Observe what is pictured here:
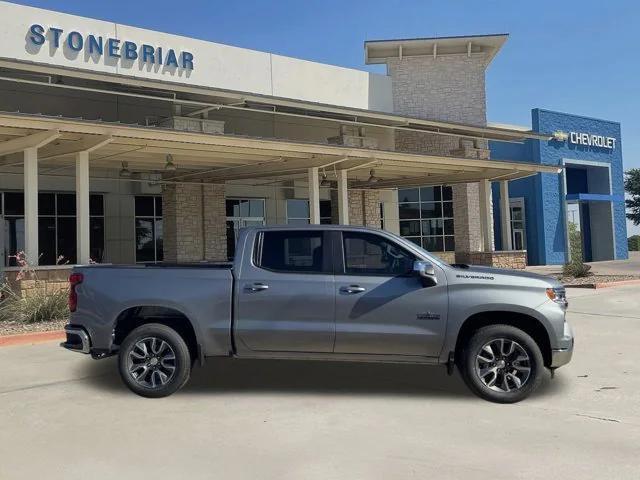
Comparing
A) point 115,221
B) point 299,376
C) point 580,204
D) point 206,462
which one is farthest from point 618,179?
point 206,462

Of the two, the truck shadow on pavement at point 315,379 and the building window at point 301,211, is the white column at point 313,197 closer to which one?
the building window at point 301,211

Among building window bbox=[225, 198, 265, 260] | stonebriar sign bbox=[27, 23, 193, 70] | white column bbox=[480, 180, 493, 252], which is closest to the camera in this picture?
stonebriar sign bbox=[27, 23, 193, 70]

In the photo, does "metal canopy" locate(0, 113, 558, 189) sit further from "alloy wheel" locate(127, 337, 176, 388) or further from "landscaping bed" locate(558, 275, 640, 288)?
"alloy wheel" locate(127, 337, 176, 388)

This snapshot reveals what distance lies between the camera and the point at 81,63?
17.9 m

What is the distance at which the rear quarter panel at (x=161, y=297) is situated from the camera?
6.49 metres

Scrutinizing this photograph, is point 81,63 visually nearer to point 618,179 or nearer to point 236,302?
point 236,302

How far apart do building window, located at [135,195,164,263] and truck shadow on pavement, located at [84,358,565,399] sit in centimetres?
1370

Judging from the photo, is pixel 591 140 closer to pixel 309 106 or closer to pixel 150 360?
pixel 309 106

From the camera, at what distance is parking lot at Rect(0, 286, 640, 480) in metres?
4.54

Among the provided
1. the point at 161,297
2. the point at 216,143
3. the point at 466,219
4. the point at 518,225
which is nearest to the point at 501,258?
the point at 466,219

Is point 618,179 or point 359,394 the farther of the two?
point 618,179

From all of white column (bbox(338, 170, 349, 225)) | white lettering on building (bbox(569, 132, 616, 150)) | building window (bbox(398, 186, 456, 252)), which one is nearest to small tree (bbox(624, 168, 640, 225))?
white lettering on building (bbox(569, 132, 616, 150))

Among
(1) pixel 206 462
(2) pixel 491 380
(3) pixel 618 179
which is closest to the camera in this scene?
(1) pixel 206 462

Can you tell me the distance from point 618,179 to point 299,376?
35571 mm
